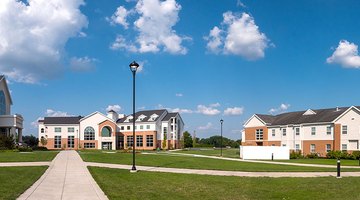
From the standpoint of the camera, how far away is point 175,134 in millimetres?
92000

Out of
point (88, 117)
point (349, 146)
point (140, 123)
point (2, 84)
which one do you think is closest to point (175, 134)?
point (140, 123)

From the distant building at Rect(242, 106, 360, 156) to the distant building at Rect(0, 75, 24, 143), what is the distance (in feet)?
134

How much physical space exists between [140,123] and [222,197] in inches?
3091

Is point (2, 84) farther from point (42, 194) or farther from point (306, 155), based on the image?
point (42, 194)

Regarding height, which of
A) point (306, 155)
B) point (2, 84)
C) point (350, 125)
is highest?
point (2, 84)

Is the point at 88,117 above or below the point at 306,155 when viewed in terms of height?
above

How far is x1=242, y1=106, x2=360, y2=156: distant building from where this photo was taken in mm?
50812

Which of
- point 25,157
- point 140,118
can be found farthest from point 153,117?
point 25,157

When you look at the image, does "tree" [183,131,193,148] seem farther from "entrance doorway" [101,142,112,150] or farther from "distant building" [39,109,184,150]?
"entrance doorway" [101,142,112,150]

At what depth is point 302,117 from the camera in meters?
59.9

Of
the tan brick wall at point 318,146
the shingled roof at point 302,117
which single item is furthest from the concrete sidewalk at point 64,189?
the shingled roof at point 302,117

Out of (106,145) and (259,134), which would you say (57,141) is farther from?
(259,134)

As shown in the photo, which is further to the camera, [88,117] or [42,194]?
[88,117]

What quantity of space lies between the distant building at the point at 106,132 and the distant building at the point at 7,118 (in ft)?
61.7
